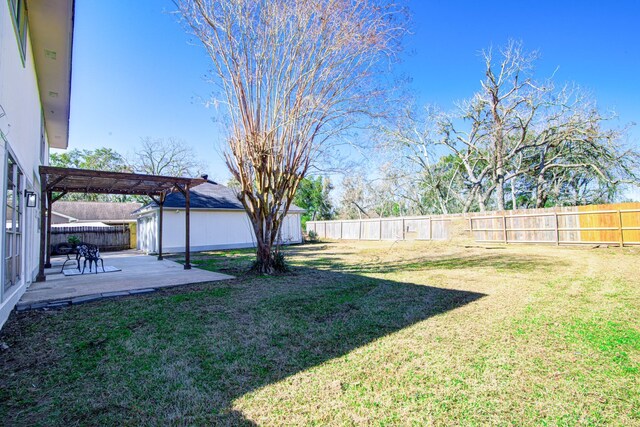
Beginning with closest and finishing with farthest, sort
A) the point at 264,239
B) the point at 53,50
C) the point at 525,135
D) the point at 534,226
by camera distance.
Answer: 1. the point at 53,50
2. the point at 264,239
3. the point at 534,226
4. the point at 525,135

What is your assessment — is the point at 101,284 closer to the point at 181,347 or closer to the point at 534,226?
the point at 181,347

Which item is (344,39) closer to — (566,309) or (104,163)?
(566,309)

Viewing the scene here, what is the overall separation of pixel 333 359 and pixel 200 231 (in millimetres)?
14615

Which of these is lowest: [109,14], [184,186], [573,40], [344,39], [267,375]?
[267,375]

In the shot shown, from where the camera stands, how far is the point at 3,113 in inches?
143

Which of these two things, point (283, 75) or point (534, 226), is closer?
point (283, 75)

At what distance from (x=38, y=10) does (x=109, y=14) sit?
173cm

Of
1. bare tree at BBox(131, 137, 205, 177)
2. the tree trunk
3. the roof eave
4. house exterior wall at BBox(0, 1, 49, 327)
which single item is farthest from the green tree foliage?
house exterior wall at BBox(0, 1, 49, 327)

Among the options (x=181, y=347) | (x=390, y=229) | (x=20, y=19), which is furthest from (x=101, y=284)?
(x=390, y=229)

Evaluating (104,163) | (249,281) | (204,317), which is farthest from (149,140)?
(204,317)

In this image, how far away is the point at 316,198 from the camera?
33.0 meters

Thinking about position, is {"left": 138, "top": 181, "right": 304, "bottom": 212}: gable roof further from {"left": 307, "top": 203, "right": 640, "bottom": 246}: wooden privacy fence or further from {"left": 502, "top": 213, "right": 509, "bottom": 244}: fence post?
{"left": 502, "top": 213, "right": 509, "bottom": 244}: fence post

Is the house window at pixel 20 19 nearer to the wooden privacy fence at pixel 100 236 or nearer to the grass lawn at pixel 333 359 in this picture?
the grass lawn at pixel 333 359

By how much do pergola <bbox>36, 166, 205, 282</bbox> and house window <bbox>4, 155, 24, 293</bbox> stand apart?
1.96 metres
